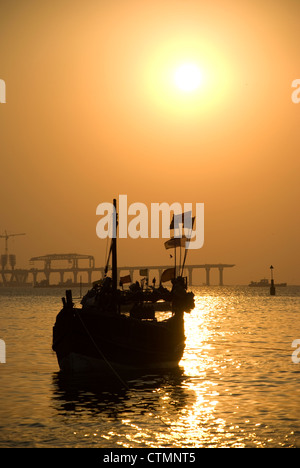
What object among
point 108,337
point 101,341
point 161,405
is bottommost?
point 161,405

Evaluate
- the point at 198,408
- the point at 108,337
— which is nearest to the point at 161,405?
the point at 198,408

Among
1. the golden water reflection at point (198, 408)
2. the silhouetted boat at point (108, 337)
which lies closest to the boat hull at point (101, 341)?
the silhouetted boat at point (108, 337)

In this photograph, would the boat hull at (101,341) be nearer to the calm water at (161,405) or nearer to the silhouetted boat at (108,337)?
the silhouetted boat at (108,337)

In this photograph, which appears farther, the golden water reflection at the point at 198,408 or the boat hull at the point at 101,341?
the boat hull at the point at 101,341

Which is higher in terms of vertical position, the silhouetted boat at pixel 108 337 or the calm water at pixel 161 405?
the silhouetted boat at pixel 108 337

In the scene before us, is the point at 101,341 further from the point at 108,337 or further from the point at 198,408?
the point at 198,408

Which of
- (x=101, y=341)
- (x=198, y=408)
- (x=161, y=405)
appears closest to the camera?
(x=198, y=408)

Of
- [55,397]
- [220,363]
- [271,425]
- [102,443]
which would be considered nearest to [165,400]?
[55,397]

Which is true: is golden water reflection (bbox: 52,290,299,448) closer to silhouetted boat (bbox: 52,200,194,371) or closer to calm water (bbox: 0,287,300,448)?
calm water (bbox: 0,287,300,448)

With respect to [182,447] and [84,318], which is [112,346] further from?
[182,447]

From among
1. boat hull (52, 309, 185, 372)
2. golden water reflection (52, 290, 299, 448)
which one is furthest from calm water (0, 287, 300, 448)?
boat hull (52, 309, 185, 372)

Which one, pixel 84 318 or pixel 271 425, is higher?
pixel 84 318

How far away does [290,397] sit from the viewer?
1211 inches
